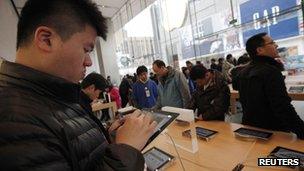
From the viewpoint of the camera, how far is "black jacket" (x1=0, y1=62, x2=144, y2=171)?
0.54 metres

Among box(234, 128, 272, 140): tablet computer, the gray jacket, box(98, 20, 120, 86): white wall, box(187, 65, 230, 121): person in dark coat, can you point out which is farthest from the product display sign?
box(98, 20, 120, 86): white wall

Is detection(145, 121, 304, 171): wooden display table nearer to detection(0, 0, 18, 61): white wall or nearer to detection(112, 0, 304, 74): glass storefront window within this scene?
detection(0, 0, 18, 61): white wall

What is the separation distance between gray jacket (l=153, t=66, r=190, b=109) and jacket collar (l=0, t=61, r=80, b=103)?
262 centimetres

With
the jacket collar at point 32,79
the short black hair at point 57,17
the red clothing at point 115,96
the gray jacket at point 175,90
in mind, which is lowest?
the red clothing at point 115,96

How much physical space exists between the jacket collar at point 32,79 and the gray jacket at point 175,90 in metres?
2.62

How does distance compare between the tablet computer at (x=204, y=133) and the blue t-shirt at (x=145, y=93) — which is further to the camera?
the blue t-shirt at (x=145, y=93)

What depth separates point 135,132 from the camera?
0.78 m

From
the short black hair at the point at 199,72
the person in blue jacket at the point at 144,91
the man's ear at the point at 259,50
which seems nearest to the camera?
the man's ear at the point at 259,50

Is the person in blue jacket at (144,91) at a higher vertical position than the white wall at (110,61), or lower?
lower

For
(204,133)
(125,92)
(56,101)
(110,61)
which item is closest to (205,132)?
(204,133)

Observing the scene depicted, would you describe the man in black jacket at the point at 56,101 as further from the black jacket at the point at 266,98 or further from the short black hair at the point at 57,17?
the black jacket at the point at 266,98

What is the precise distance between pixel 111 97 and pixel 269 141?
4.48 meters

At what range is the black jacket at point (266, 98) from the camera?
177cm

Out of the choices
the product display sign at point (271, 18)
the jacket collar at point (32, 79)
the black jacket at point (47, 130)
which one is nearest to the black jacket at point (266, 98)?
the black jacket at point (47, 130)
